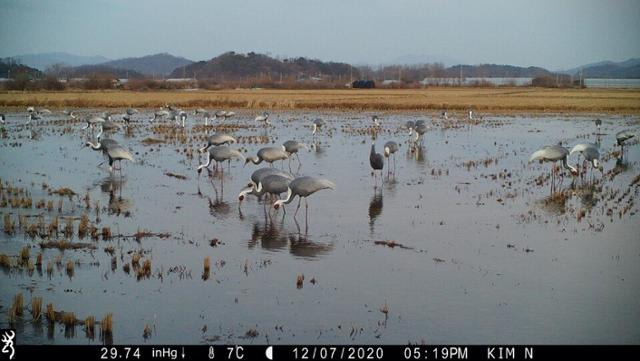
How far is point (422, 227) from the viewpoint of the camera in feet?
39.0

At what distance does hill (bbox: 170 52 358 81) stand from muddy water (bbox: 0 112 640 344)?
5615 inches

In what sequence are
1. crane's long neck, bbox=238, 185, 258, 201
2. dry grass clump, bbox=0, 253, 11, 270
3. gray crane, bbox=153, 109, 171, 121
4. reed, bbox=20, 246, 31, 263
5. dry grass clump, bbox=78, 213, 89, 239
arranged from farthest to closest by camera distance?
gray crane, bbox=153, 109, 171, 121 < crane's long neck, bbox=238, 185, 258, 201 < dry grass clump, bbox=78, 213, 89, 239 < reed, bbox=20, 246, 31, 263 < dry grass clump, bbox=0, 253, 11, 270

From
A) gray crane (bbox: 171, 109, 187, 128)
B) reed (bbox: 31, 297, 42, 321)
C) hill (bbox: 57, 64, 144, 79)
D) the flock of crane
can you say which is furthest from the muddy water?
hill (bbox: 57, 64, 144, 79)

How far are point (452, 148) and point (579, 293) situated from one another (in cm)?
1590

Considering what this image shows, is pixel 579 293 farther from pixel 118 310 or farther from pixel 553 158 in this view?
pixel 553 158

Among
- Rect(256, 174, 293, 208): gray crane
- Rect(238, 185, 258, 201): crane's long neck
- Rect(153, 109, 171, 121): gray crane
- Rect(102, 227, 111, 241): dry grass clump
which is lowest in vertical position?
Rect(102, 227, 111, 241): dry grass clump

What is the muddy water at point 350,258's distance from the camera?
7410mm

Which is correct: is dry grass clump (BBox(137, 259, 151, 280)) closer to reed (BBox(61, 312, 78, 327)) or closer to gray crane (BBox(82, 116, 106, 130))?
reed (BBox(61, 312, 78, 327))

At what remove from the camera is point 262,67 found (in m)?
161

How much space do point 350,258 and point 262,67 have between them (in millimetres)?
154651

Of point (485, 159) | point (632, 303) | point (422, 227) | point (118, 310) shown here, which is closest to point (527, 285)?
point (632, 303)

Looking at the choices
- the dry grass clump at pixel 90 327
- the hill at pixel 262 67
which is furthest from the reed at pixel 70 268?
the hill at pixel 262 67

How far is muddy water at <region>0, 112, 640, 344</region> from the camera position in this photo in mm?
7410

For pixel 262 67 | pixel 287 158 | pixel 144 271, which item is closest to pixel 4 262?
pixel 144 271
